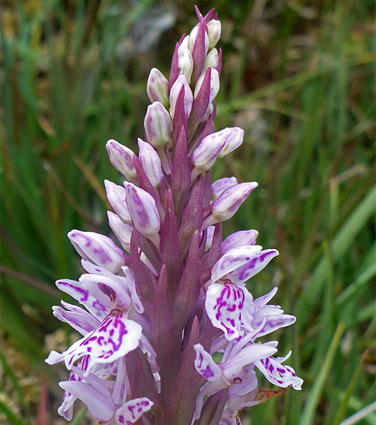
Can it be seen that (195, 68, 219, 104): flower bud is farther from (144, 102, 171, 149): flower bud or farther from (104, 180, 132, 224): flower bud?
(104, 180, 132, 224): flower bud

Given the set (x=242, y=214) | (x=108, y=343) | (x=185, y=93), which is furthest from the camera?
(x=242, y=214)

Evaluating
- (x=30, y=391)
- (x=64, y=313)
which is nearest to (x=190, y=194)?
(x=64, y=313)

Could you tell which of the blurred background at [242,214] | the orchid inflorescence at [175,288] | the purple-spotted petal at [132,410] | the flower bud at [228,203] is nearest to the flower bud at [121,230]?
the orchid inflorescence at [175,288]

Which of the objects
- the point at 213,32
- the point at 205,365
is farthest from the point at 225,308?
the point at 213,32

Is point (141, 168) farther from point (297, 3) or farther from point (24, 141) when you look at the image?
point (297, 3)

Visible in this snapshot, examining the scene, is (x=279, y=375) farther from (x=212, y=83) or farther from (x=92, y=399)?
(x=212, y=83)

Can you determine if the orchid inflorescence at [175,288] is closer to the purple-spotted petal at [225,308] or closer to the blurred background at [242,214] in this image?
the purple-spotted petal at [225,308]

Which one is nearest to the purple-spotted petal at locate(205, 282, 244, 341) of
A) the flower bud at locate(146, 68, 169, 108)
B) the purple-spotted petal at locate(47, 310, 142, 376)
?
the purple-spotted petal at locate(47, 310, 142, 376)
